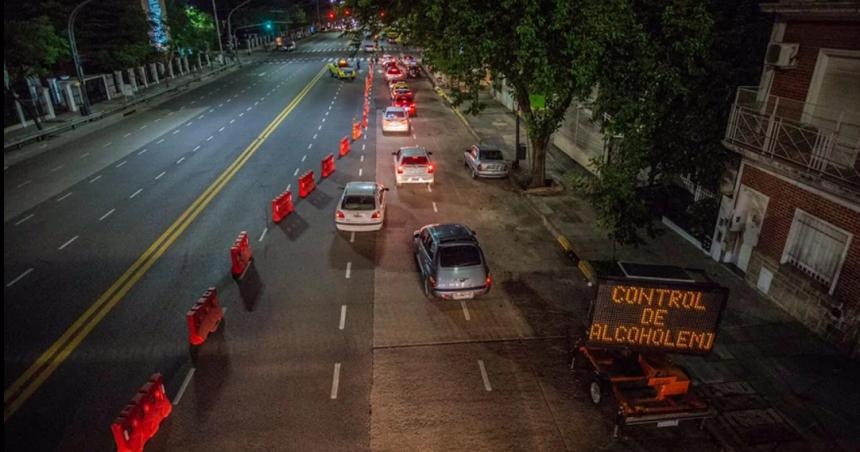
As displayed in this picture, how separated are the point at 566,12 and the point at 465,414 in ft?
39.7

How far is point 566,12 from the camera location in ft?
47.9

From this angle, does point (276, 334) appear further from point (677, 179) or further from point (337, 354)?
point (677, 179)

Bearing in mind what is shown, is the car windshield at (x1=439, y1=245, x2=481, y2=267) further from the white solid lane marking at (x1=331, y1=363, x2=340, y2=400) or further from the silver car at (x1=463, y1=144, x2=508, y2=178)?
the silver car at (x1=463, y1=144, x2=508, y2=178)

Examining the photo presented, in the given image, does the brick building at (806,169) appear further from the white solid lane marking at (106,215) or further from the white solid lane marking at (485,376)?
the white solid lane marking at (106,215)

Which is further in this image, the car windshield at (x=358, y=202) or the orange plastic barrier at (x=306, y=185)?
the orange plastic barrier at (x=306, y=185)

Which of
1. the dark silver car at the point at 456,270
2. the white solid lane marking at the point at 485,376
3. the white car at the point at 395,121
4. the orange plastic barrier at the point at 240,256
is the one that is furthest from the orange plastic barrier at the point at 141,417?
the white car at the point at 395,121

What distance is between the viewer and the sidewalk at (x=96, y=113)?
2945 cm

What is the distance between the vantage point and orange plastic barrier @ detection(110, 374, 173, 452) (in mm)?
7727

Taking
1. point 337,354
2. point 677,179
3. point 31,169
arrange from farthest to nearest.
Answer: point 31,169 → point 677,179 → point 337,354

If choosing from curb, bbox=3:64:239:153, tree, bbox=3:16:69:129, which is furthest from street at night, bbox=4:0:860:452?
tree, bbox=3:16:69:129

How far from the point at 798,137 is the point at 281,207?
16.2 m

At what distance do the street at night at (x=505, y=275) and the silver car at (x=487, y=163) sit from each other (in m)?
0.11

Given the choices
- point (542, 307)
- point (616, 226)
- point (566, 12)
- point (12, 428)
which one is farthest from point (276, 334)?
point (566, 12)

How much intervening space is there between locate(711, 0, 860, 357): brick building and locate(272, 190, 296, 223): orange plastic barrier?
48.6ft
